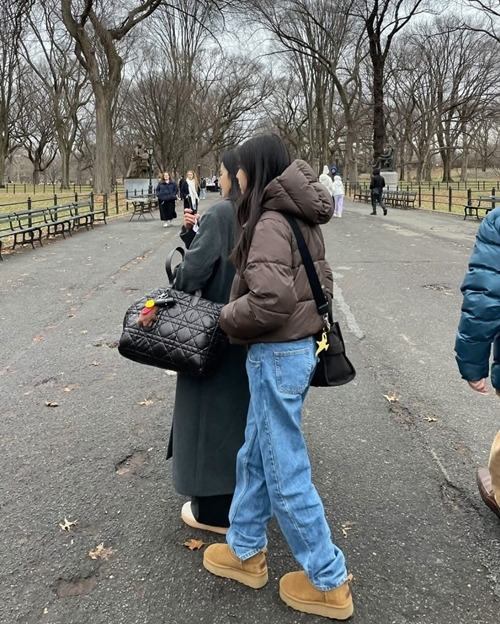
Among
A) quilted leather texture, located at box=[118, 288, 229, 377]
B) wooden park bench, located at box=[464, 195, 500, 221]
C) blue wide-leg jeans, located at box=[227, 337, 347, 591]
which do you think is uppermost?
wooden park bench, located at box=[464, 195, 500, 221]

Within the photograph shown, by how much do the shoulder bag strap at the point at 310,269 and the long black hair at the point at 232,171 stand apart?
343 mm

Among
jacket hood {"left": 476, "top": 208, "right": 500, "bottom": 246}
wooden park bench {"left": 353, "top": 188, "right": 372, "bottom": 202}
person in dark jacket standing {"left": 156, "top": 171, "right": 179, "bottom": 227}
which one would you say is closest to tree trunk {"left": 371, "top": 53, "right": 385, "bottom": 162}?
wooden park bench {"left": 353, "top": 188, "right": 372, "bottom": 202}

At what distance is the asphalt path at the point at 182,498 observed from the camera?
7.55ft

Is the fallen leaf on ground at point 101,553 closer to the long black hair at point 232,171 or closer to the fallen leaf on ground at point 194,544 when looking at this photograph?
the fallen leaf on ground at point 194,544

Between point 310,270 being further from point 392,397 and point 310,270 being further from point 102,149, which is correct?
point 102,149

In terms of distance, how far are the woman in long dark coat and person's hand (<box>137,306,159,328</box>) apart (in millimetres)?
171

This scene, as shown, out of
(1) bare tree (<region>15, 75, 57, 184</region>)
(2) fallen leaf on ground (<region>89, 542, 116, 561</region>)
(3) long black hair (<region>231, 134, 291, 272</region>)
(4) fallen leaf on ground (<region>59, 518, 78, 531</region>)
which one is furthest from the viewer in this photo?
(1) bare tree (<region>15, 75, 57, 184</region>)

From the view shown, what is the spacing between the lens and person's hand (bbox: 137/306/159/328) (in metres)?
2.31

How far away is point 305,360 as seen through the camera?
2100mm

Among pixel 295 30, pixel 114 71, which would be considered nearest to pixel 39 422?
pixel 114 71

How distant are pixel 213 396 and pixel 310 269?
2.47 ft

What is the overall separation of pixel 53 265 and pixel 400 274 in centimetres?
646

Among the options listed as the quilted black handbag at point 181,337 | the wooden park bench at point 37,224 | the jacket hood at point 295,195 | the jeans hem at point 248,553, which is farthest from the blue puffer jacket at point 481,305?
the wooden park bench at point 37,224

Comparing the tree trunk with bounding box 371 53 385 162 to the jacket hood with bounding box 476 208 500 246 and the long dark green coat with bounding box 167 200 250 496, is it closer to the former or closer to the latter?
the jacket hood with bounding box 476 208 500 246
